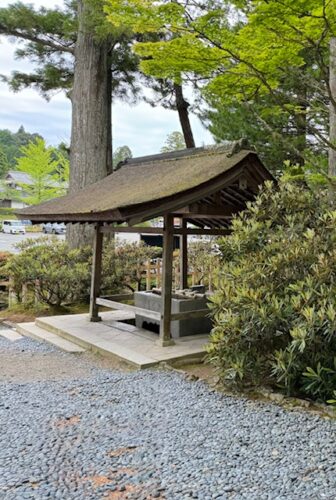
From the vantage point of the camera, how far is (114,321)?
7.11 m

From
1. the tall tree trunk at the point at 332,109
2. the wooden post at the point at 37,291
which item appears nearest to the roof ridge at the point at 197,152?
the tall tree trunk at the point at 332,109

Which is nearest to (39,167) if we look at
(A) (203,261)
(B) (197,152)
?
(A) (203,261)

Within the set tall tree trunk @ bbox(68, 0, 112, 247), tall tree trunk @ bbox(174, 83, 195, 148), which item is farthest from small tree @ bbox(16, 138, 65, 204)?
tall tree trunk @ bbox(68, 0, 112, 247)

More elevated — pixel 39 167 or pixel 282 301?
pixel 39 167

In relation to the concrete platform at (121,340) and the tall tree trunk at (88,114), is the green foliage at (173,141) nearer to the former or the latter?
the tall tree trunk at (88,114)

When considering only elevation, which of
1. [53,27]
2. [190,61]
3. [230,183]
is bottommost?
[230,183]

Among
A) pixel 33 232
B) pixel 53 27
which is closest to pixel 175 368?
pixel 53 27

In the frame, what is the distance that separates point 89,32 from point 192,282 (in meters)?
6.45

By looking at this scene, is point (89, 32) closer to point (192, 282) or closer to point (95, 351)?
point (192, 282)

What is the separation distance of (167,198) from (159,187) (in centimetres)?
56

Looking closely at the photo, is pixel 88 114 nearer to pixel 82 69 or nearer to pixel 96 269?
pixel 82 69

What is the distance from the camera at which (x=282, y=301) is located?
369 centimetres

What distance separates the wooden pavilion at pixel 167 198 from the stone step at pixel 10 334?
1.23 m

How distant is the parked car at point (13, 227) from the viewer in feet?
116
